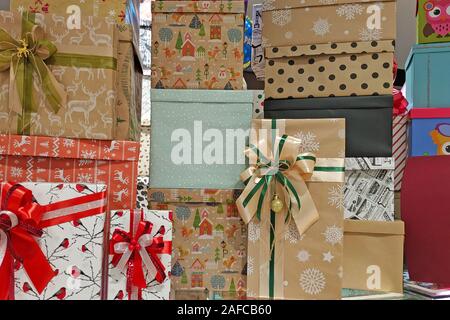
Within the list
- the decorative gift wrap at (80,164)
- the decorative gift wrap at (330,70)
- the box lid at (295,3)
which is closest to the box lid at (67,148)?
the decorative gift wrap at (80,164)

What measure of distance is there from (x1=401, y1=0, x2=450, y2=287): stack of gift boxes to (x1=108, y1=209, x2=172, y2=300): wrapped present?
1.98 ft

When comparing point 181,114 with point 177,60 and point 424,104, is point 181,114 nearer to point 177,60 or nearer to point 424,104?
point 177,60

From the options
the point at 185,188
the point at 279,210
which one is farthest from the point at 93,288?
the point at 279,210

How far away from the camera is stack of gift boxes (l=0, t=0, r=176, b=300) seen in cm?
91

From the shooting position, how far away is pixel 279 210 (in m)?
1.04

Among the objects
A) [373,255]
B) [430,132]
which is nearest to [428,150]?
[430,132]

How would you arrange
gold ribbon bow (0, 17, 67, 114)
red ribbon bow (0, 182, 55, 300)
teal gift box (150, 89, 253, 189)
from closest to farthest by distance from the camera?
red ribbon bow (0, 182, 55, 300) < gold ribbon bow (0, 17, 67, 114) < teal gift box (150, 89, 253, 189)

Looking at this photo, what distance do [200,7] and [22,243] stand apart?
67 cm

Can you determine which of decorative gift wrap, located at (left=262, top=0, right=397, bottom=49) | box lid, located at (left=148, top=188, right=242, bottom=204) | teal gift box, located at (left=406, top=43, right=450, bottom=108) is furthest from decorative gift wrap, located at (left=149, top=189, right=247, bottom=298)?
teal gift box, located at (left=406, top=43, right=450, bottom=108)

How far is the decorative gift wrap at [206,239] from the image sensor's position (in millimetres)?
1093

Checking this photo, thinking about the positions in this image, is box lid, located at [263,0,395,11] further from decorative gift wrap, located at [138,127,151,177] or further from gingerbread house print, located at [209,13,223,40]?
decorative gift wrap, located at [138,127,151,177]

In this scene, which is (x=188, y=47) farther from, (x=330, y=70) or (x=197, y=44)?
(x=330, y=70)

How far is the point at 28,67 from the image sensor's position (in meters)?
1.03

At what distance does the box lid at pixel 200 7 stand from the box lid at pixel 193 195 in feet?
1.43
